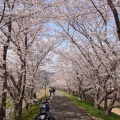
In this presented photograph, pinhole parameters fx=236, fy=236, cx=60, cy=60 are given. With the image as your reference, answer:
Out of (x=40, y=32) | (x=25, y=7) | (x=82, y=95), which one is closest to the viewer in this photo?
(x=25, y=7)

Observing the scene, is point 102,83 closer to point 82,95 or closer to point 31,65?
point 31,65

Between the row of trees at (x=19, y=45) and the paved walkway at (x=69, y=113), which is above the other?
the row of trees at (x=19, y=45)

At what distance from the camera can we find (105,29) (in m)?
14.0

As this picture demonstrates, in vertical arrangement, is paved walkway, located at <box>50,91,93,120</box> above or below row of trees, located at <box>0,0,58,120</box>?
below

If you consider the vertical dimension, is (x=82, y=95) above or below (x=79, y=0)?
below

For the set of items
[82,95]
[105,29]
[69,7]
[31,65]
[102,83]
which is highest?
[69,7]

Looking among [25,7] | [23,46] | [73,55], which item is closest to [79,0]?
[25,7]

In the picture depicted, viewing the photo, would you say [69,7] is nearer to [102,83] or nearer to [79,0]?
[79,0]

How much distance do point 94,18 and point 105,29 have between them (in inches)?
50.3

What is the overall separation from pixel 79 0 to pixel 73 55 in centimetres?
1317

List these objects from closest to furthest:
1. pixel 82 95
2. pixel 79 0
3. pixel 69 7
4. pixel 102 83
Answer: pixel 79 0 → pixel 69 7 → pixel 102 83 → pixel 82 95

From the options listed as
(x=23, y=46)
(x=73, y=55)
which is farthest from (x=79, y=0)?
(x=73, y=55)

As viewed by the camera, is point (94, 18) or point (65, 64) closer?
point (94, 18)

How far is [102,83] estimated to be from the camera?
16.4 meters
